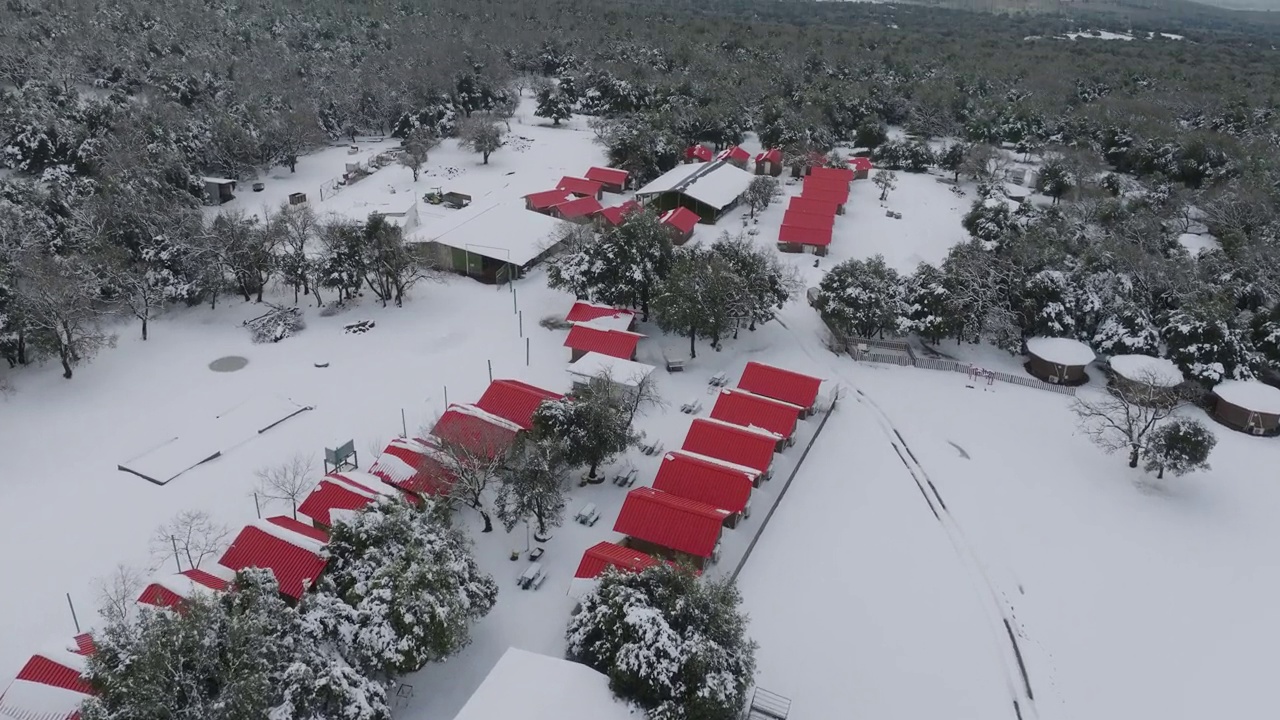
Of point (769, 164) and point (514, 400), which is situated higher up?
point (769, 164)

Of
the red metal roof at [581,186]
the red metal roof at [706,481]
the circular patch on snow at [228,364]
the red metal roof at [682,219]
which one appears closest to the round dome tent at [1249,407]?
the red metal roof at [706,481]

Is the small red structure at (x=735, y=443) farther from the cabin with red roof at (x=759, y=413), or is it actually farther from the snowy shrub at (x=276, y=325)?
the snowy shrub at (x=276, y=325)

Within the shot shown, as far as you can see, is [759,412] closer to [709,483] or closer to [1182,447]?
[709,483]

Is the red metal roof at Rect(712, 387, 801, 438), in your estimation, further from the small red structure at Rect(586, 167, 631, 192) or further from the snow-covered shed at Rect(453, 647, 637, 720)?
the small red structure at Rect(586, 167, 631, 192)

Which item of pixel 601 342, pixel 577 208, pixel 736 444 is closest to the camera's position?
pixel 736 444

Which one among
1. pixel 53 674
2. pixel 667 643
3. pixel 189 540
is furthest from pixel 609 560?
pixel 53 674

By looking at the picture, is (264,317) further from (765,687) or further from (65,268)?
(765,687)

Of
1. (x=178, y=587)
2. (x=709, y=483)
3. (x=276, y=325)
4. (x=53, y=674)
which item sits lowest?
(x=276, y=325)
